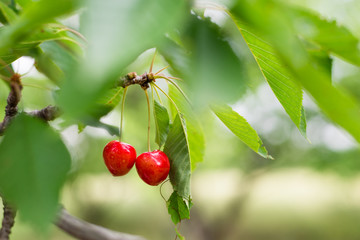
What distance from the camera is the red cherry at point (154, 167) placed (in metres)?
0.60

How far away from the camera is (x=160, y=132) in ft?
2.33

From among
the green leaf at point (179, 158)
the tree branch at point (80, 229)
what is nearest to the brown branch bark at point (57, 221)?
the tree branch at point (80, 229)

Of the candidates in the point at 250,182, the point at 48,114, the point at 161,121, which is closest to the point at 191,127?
the point at 161,121

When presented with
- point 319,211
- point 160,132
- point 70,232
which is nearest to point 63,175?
point 160,132

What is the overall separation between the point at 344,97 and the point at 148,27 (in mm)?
118

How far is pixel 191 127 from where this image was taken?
740 millimetres

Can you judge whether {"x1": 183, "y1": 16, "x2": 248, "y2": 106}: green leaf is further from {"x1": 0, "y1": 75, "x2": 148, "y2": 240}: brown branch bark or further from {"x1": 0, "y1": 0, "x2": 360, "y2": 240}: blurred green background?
{"x1": 0, "y1": 0, "x2": 360, "y2": 240}: blurred green background

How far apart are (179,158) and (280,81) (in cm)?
26

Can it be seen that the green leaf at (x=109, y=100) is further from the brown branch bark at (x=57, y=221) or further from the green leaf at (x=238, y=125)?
the green leaf at (x=238, y=125)

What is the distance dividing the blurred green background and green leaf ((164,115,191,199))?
2.53 metres

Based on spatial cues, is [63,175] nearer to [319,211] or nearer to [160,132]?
[160,132]

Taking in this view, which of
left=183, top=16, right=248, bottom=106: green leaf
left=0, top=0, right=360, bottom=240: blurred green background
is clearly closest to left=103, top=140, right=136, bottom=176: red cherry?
left=183, top=16, right=248, bottom=106: green leaf

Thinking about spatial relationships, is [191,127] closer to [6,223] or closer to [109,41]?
[6,223]

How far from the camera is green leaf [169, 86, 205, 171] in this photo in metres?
→ 0.69
